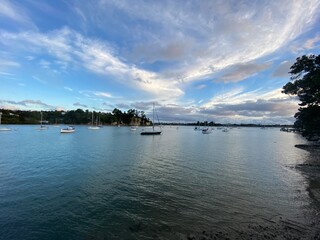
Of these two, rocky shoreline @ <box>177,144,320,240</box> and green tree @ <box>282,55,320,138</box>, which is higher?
green tree @ <box>282,55,320,138</box>

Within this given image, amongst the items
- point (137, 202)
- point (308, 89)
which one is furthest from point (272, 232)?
point (308, 89)

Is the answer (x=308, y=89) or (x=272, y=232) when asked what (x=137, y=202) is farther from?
(x=308, y=89)

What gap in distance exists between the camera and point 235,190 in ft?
71.4

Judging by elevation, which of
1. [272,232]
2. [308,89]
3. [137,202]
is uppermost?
[308,89]

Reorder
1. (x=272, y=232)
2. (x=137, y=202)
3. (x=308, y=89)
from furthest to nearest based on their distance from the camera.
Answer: (x=308, y=89)
(x=137, y=202)
(x=272, y=232)

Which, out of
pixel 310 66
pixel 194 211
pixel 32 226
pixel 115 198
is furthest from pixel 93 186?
pixel 310 66

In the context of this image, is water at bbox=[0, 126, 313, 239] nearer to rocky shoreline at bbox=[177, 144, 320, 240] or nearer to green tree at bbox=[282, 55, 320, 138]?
rocky shoreline at bbox=[177, 144, 320, 240]

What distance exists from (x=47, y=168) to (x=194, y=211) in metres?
22.2

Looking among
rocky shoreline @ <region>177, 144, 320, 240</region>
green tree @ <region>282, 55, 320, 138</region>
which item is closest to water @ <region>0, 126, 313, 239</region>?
rocky shoreline @ <region>177, 144, 320, 240</region>

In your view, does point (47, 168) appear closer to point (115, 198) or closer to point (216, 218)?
point (115, 198)

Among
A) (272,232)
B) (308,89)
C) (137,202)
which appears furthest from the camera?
(308,89)

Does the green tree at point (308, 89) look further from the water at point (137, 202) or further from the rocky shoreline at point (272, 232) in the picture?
the rocky shoreline at point (272, 232)

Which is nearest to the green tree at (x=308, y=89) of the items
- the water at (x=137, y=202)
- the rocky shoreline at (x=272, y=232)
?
the water at (x=137, y=202)

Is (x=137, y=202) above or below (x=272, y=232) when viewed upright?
below
